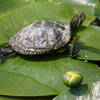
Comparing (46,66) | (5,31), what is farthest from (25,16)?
(46,66)

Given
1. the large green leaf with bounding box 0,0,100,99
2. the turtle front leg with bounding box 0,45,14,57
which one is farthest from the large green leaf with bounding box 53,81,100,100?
the turtle front leg with bounding box 0,45,14,57

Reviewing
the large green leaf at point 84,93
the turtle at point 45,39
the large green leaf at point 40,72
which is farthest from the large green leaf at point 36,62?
the large green leaf at point 84,93

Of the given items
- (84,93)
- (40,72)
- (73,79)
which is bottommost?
(40,72)

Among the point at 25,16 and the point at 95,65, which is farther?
the point at 25,16

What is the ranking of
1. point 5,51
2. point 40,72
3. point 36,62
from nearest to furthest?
point 40,72
point 36,62
point 5,51

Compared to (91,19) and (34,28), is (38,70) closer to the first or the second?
(34,28)

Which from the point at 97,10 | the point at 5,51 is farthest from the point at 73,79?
the point at 97,10

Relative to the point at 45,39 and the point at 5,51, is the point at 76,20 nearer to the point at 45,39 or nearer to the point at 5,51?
the point at 45,39
